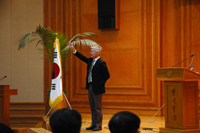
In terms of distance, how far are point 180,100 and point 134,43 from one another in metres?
2.72

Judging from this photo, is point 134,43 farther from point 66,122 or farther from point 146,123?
point 66,122

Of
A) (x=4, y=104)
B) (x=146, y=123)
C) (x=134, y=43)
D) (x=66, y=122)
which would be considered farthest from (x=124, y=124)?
(x=134, y=43)

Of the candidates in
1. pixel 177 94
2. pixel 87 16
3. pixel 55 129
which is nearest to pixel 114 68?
pixel 87 16

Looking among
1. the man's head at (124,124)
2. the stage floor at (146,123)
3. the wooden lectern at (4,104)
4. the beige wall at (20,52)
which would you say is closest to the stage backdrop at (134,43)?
the beige wall at (20,52)

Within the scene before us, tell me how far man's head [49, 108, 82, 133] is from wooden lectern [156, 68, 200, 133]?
251cm

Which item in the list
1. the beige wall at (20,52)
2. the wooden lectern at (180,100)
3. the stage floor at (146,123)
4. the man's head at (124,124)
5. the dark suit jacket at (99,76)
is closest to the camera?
the man's head at (124,124)

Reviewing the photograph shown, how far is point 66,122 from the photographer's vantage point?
53.7 inches

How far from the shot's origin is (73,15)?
6.66 metres

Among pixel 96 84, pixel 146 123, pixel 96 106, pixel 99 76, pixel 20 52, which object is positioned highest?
pixel 20 52

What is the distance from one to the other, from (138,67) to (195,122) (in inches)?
101

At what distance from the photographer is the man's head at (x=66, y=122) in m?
1.37

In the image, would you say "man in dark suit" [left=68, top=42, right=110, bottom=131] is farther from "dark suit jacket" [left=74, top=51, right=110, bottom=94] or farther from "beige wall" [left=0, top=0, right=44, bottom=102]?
"beige wall" [left=0, top=0, right=44, bottom=102]

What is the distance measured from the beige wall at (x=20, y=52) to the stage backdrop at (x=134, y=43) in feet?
0.80

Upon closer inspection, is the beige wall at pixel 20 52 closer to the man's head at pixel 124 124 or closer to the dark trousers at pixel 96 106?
the dark trousers at pixel 96 106
